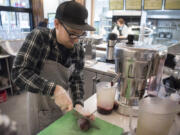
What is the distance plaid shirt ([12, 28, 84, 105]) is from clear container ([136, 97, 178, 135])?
46 cm

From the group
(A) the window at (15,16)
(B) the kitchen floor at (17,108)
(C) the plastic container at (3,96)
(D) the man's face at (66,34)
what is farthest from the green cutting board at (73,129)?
(A) the window at (15,16)

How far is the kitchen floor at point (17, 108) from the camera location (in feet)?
6.88

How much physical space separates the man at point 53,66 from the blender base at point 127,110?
0.22 metres

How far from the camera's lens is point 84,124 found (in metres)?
0.69

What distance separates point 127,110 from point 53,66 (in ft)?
1.87

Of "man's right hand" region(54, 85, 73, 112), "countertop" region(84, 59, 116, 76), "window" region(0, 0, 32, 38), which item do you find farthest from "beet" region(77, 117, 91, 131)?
"window" region(0, 0, 32, 38)

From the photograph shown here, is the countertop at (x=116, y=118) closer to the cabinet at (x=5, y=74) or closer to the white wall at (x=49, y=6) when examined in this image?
the cabinet at (x=5, y=74)

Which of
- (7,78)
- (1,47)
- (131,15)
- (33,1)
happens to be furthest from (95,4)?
(7,78)

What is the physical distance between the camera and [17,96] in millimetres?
2816

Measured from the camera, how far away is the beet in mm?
688

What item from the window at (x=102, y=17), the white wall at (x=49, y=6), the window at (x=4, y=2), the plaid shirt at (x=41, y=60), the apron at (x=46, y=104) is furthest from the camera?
the white wall at (x=49, y=6)

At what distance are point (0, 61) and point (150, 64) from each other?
2.71 meters

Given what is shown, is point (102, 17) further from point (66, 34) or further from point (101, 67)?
point (66, 34)

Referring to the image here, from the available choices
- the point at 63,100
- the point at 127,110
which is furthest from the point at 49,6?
the point at 127,110
